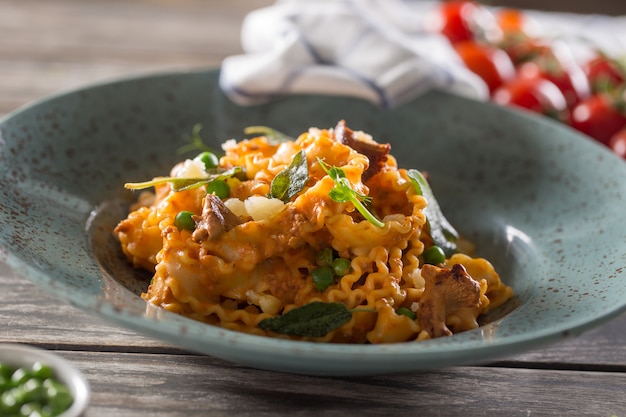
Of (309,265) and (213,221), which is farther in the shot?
(309,265)

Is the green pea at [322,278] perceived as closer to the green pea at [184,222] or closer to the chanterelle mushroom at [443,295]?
the chanterelle mushroom at [443,295]

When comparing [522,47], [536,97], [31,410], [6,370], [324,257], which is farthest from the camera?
[522,47]

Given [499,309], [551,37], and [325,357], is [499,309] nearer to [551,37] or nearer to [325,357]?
[325,357]

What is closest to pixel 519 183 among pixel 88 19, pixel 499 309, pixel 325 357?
pixel 499 309

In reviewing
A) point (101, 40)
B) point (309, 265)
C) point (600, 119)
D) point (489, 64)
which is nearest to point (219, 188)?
point (309, 265)

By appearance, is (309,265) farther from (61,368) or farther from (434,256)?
(61,368)

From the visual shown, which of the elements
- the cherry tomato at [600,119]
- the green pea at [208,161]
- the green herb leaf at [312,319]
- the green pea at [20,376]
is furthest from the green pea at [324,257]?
the cherry tomato at [600,119]
